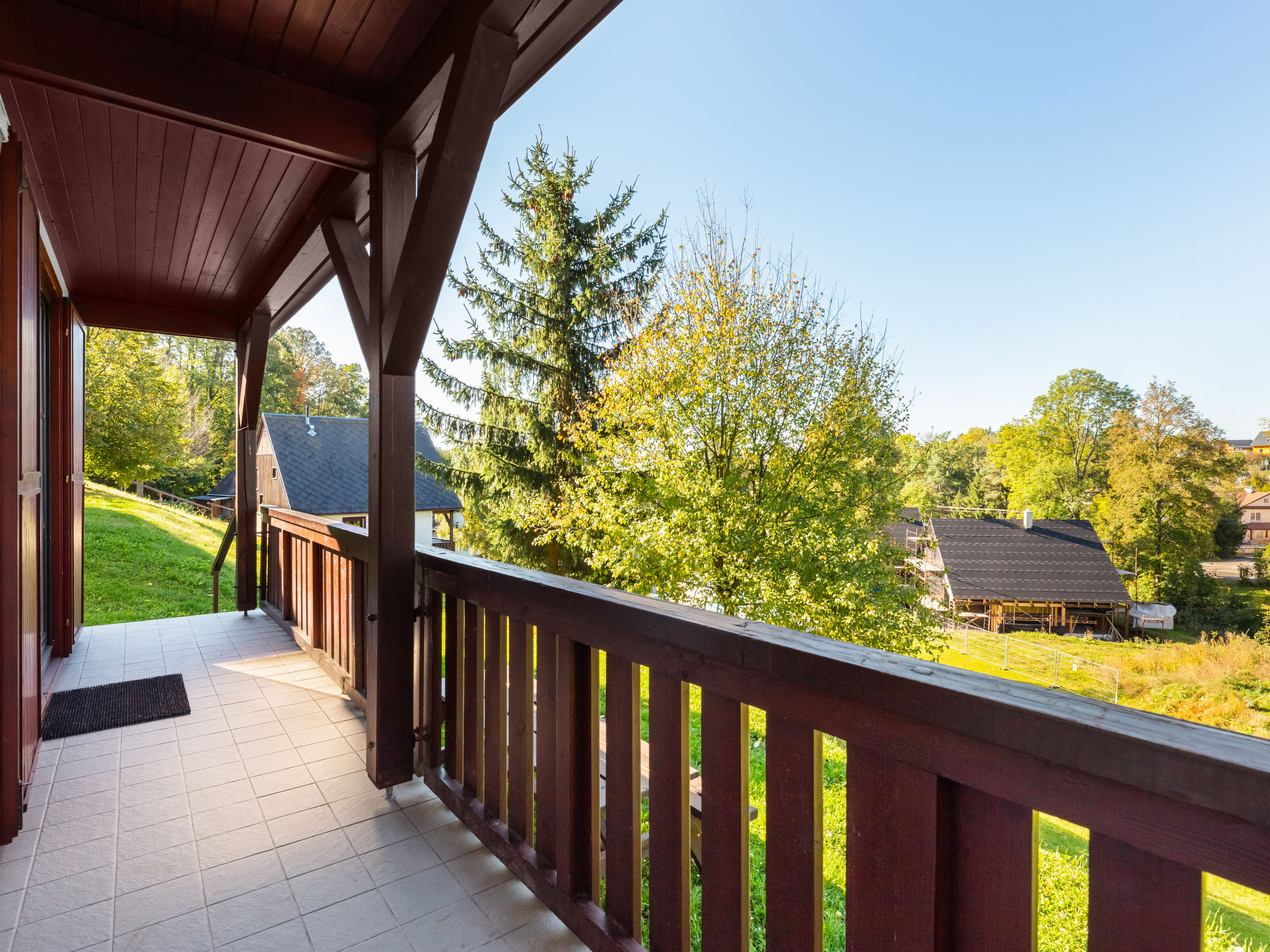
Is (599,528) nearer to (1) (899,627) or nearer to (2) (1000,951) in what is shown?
(1) (899,627)

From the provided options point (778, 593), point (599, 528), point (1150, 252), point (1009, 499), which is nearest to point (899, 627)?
point (778, 593)

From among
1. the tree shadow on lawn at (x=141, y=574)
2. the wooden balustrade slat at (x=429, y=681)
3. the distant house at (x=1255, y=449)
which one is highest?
the distant house at (x=1255, y=449)

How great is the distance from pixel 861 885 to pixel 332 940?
1332 mm

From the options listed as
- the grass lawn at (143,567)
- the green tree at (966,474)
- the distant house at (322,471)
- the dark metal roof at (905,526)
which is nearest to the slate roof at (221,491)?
the distant house at (322,471)

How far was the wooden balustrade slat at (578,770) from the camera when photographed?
1450mm

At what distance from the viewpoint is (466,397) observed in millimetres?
10945

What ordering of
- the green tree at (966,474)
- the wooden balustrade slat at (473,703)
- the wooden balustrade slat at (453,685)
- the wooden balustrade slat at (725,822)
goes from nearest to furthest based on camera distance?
the wooden balustrade slat at (725,822) < the wooden balustrade slat at (473,703) < the wooden balustrade slat at (453,685) < the green tree at (966,474)

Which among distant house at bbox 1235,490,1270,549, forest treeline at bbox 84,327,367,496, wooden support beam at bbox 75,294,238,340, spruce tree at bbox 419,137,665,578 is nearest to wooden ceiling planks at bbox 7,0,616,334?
wooden support beam at bbox 75,294,238,340

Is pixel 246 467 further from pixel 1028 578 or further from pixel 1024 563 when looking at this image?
pixel 1024 563

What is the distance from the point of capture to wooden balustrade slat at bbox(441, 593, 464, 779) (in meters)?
1.96

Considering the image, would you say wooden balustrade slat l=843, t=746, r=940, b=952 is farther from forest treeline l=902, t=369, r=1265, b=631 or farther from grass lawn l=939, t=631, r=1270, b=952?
forest treeline l=902, t=369, r=1265, b=631

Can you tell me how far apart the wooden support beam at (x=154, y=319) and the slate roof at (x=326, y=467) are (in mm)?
6991

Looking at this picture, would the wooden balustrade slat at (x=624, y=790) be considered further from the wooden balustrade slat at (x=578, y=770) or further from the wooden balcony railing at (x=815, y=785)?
the wooden balustrade slat at (x=578, y=770)

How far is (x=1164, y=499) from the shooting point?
15750 millimetres
